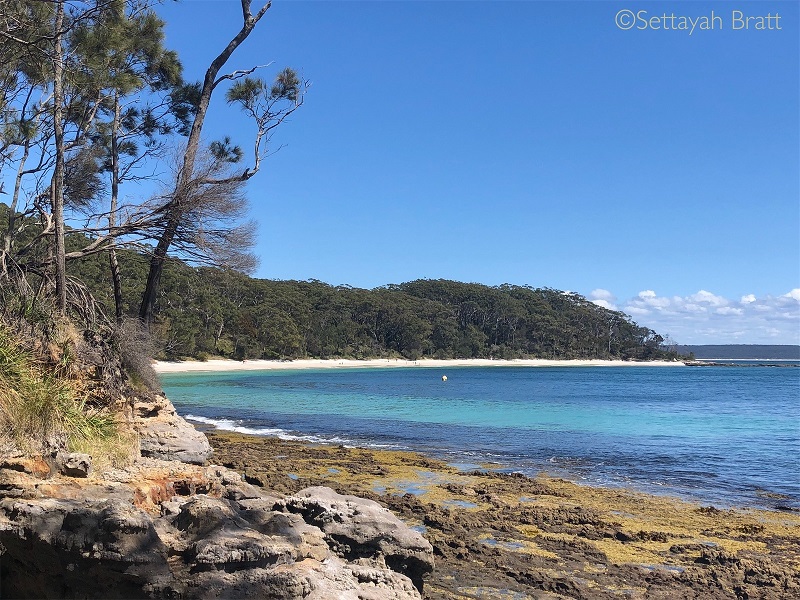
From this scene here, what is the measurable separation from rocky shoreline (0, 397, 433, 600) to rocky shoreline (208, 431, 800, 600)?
1.10m

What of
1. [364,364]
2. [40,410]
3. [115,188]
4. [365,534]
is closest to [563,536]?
[365,534]

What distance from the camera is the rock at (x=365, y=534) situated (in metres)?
5.34

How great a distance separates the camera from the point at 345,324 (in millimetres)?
96125

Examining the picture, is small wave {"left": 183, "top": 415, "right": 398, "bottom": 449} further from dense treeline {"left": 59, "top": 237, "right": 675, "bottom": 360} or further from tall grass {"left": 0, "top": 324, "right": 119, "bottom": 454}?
dense treeline {"left": 59, "top": 237, "right": 675, "bottom": 360}

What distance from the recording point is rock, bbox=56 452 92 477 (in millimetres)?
5379

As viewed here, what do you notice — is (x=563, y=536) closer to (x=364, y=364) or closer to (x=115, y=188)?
(x=115, y=188)

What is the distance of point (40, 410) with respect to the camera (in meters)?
6.23

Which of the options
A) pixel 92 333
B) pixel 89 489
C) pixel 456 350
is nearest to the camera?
pixel 89 489

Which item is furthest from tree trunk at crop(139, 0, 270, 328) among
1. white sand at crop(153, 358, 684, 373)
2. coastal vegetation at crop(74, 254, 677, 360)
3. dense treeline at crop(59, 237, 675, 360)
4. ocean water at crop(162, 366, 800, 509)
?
dense treeline at crop(59, 237, 675, 360)

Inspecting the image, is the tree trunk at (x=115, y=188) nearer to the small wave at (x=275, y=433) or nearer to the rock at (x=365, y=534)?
the small wave at (x=275, y=433)

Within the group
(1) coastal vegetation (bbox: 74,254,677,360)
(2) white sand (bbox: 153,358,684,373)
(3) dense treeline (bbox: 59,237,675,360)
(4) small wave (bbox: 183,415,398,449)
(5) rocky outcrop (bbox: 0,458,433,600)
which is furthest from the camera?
(1) coastal vegetation (bbox: 74,254,677,360)

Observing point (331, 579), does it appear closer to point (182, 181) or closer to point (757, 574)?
point (757, 574)

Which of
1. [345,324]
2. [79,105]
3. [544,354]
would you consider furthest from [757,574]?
[544,354]

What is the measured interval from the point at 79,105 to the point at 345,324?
8346 cm
